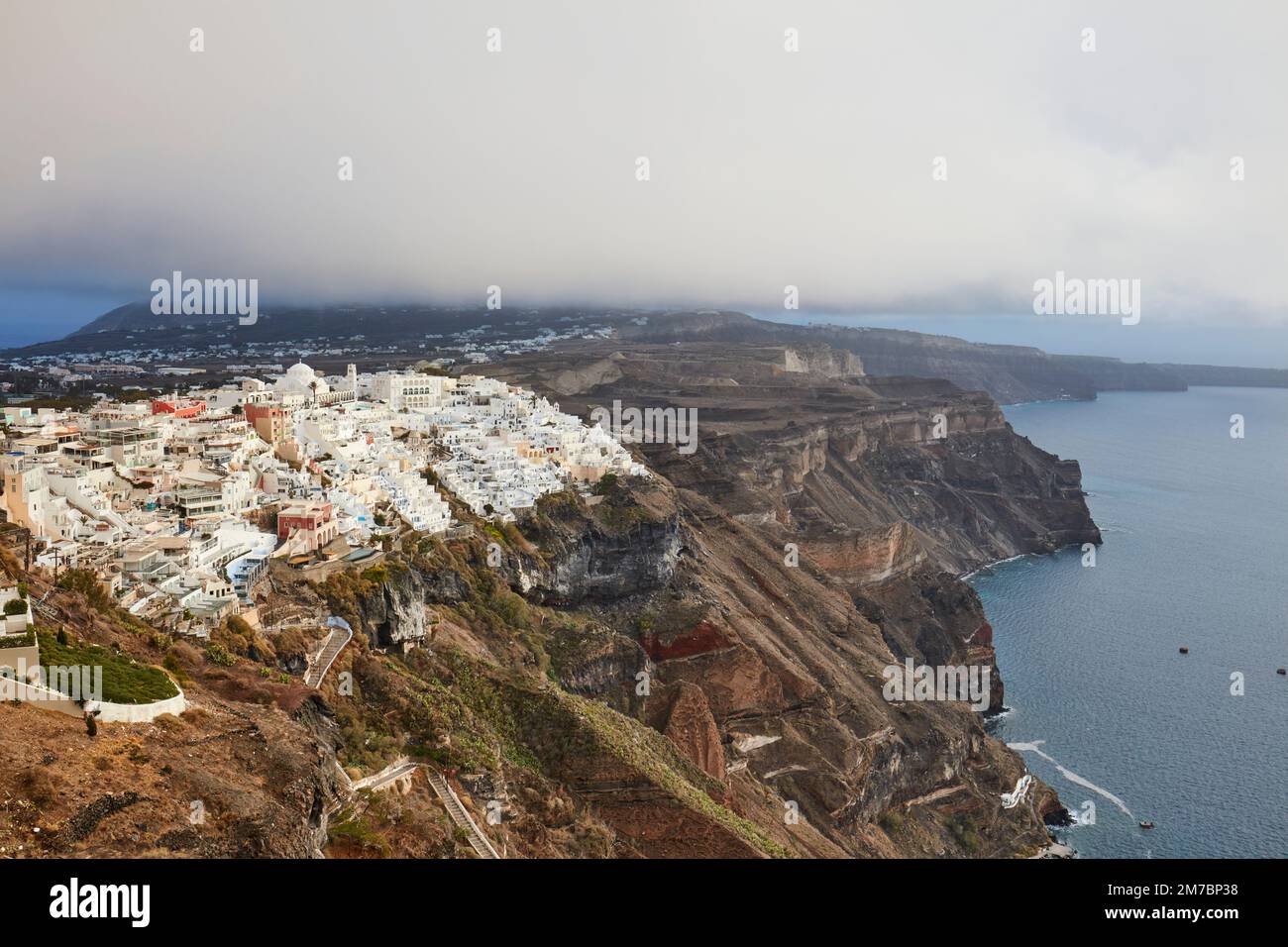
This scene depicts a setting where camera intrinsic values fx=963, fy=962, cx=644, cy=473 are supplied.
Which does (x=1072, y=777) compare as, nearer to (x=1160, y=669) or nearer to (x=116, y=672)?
(x=1160, y=669)

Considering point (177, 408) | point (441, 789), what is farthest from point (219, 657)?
point (177, 408)

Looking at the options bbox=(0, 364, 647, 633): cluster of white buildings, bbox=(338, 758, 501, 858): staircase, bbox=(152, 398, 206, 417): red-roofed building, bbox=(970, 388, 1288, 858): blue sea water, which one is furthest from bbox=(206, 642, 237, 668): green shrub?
bbox=(970, 388, 1288, 858): blue sea water

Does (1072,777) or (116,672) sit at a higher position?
(116,672)

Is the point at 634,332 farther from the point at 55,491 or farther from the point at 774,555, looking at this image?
the point at 55,491

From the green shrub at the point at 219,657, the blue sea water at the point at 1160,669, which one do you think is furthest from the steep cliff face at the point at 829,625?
the green shrub at the point at 219,657

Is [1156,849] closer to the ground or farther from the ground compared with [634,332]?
closer to the ground
